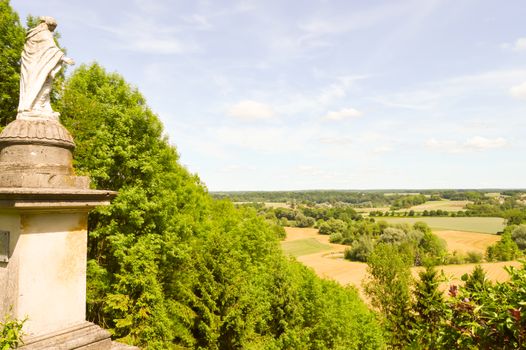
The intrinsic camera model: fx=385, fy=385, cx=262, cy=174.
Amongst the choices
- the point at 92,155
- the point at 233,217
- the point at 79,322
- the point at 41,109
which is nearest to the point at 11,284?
the point at 79,322

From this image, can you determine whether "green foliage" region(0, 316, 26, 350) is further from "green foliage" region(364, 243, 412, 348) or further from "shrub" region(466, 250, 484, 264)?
"shrub" region(466, 250, 484, 264)

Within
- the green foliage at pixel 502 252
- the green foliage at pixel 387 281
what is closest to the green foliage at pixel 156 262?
the green foliage at pixel 387 281

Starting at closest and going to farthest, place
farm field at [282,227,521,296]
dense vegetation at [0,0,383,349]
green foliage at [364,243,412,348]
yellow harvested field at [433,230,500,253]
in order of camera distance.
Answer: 1. dense vegetation at [0,0,383,349]
2. green foliage at [364,243,412,348]
3. farm field at [282,227,521,296]
4. yellow harvested field at [433,230,500,253]

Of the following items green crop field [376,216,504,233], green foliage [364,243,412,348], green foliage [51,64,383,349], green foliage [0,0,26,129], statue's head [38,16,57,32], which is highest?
green foliage [0,0,26,129]

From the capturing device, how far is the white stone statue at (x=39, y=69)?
16.5ft

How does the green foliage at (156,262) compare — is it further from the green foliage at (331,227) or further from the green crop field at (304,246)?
the green foliage at (331,227)

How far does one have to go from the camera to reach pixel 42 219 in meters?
4.57

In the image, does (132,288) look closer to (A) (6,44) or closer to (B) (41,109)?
(A) (6,44)

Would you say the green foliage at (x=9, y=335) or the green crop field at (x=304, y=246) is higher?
the green foliage at (x=9, y=335)

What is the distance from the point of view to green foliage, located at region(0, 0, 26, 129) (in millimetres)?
13922

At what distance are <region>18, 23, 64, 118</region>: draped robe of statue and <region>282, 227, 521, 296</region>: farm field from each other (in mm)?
47514

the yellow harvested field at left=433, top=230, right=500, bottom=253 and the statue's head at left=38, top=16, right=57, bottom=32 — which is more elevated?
the statue's head at left=38, top=16, right=57, bottom=32

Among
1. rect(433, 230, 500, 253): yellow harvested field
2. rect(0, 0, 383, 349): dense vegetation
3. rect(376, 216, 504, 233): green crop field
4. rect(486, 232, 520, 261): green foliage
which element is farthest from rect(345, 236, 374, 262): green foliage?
rect(0, 0, 383, 349): dense vegetation

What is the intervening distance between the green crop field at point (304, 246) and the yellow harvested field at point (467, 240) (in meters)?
27.8
